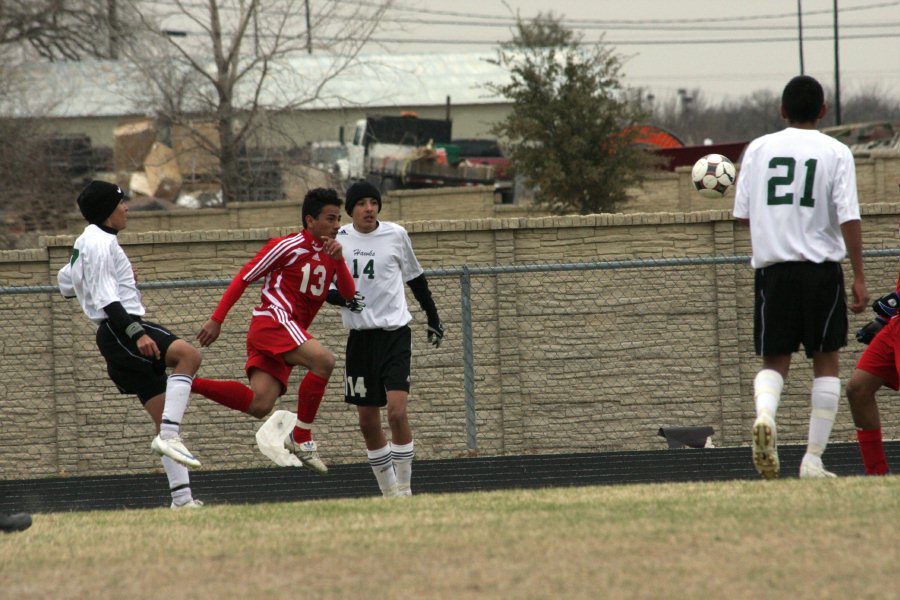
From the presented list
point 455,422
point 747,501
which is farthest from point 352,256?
point 455,422

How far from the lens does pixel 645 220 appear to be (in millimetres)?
13750

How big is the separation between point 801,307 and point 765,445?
83 centimetres

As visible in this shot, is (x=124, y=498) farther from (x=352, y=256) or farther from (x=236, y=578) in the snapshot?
(x=236, y=578)

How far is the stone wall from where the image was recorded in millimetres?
13484

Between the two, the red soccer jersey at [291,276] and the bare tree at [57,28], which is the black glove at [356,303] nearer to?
the red soccer jersey at [291,276]

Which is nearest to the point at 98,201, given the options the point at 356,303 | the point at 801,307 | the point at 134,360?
the point at 134,360

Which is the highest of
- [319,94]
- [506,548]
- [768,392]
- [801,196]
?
[319,94]

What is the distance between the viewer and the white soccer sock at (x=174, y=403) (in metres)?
8.04

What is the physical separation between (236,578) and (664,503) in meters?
2.20

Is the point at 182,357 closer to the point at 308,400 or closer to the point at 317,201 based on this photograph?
the point at 308,400

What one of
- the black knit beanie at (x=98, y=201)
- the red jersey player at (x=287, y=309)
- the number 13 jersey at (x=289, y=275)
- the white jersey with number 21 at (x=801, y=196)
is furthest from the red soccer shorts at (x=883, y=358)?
the black knit beanie at (x=98, y=201)

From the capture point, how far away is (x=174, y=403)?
8.11 m

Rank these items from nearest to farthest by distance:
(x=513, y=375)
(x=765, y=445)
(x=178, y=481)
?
(x=765, y=445), (x=178, y=481), (x=513, y=375)

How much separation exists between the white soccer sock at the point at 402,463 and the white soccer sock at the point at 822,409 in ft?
9.33
